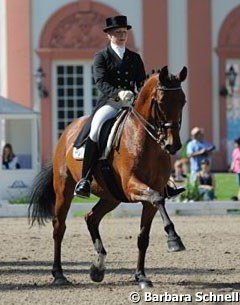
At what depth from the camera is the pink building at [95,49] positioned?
3005cm

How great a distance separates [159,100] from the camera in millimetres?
9742

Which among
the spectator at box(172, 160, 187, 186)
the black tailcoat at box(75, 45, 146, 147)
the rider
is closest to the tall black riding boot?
the rider

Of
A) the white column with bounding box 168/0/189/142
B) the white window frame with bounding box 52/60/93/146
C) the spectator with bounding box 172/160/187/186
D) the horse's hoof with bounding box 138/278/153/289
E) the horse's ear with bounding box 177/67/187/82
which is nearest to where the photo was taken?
the horse's ear with bounding box 177/67/187/82

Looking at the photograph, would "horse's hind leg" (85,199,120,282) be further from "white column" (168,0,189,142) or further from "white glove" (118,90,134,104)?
"white column" (168,0,189,142)

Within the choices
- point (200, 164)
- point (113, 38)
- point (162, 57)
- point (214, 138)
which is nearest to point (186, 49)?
point (162, 57)

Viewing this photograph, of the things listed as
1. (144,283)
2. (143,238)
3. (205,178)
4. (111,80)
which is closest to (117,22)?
(111,80)

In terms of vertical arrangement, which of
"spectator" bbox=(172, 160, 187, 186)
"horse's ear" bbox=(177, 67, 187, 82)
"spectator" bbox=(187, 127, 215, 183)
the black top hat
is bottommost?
"spectator" bbox=(172, 160, 187, 186)

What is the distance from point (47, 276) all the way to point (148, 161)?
1955 mm

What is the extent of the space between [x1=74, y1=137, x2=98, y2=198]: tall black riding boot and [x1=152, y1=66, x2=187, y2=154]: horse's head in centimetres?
103

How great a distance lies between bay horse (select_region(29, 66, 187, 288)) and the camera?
9609mm

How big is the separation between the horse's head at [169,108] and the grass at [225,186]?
1248cm

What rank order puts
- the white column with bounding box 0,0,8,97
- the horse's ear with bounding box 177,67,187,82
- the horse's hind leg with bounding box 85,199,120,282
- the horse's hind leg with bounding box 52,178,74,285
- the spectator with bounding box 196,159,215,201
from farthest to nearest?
the white column with bounding box 0,0,8,97
the spectator with bounding box 196,159,215,201
the horse's hind leg with bounding box 52,178,74,285
the horse's hind leg with bounding box 85,199,120,282
the horse's ear with bounding box 177,67,187,82

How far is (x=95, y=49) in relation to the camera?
30016 millimetres

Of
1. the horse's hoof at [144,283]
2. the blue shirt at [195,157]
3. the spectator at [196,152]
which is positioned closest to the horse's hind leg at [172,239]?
the horse's hoof at [144,283]
